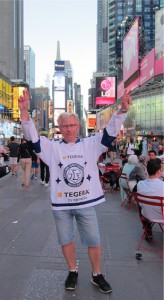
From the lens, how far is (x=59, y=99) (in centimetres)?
17825

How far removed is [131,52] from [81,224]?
128ft

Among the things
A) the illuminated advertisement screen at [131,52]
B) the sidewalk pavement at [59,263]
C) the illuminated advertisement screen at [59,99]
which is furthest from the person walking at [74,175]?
the illuminated advertisement screen at [59,99]

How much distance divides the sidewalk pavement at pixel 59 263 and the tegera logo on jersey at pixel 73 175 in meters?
1.07

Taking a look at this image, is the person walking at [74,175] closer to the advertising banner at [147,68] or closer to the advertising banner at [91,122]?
the advertising banner at [147,68]

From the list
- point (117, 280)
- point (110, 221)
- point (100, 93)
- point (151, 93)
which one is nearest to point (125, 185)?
point (110, 221)

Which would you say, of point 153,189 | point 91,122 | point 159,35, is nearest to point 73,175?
point 153,189

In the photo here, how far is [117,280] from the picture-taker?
3684mm

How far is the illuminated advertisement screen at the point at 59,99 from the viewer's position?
568 feet

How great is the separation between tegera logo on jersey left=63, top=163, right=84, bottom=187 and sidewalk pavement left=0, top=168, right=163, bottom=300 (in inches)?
41.9

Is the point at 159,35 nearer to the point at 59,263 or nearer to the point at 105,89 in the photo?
the point at 105,89

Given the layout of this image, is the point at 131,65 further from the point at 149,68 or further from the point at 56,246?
the point at 56,246

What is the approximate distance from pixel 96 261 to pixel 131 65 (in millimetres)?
39858

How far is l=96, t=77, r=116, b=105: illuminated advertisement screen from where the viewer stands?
171ft

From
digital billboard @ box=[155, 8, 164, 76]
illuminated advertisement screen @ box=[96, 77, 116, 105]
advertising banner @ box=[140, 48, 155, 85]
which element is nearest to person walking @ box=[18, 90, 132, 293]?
advertising banner @ box=[140, 48, 155, 85]
